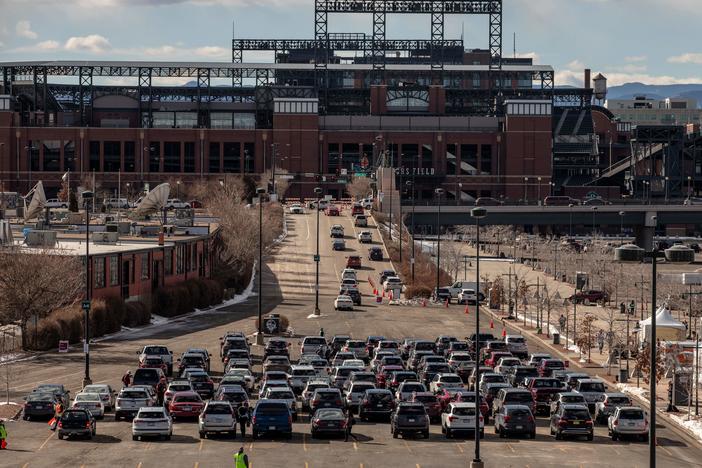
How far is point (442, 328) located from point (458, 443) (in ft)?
136

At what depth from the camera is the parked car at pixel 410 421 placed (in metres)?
45.0

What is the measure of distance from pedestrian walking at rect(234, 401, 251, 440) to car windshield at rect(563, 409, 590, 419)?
411 inches

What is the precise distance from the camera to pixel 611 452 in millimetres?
43312

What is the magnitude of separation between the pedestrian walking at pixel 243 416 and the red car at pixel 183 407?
178 centimetres

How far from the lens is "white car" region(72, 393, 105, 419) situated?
47438 millimetres

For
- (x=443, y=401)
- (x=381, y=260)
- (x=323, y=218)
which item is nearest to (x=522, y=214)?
(x=323, y=218)

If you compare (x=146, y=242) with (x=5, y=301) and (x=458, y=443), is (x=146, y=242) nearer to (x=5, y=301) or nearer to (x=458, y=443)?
(x=5, y=301)

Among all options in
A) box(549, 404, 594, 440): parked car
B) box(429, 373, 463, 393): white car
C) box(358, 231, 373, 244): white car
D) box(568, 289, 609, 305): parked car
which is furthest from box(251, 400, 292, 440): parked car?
box(358, 231, 373, 244): white car

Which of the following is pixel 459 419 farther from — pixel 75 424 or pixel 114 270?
pixel 114 270

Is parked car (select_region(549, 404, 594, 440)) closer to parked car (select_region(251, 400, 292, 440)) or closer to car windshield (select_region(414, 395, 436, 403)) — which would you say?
car windshield (select_region(414, 395, 436, 403))

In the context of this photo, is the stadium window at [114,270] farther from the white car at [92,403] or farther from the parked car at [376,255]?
the parked car at [376,255]

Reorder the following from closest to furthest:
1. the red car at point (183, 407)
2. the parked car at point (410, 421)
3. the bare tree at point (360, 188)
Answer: the parked car at point (410, 421) → the red car at point (183, 407) → the bare tree at point (360, 188)

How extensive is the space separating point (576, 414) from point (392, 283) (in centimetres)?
6264

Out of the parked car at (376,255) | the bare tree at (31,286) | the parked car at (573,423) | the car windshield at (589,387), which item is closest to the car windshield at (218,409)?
the parked car at (573,423)
